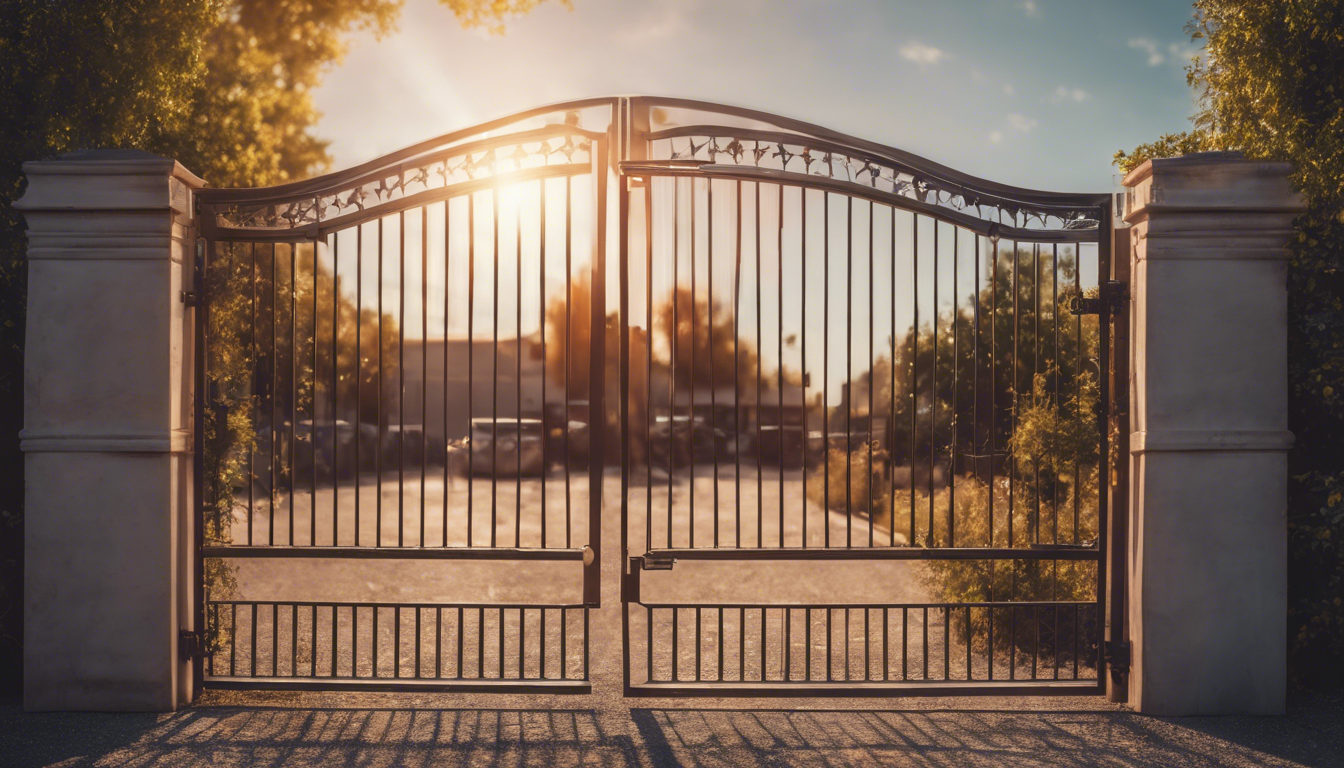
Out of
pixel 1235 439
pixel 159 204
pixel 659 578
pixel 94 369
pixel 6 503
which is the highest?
pixel 159 204

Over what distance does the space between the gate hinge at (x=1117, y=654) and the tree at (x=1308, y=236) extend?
0.83 meters

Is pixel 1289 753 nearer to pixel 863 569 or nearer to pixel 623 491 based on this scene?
pixel 623 491

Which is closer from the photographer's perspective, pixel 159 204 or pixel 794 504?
pixel 159 204

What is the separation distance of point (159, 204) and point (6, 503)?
182 centimetres

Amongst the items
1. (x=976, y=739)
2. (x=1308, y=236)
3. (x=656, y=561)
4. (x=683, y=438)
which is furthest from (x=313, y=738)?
(x=683, y=438)

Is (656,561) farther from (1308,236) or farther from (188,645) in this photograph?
(1308,236)

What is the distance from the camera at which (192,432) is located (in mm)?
4852

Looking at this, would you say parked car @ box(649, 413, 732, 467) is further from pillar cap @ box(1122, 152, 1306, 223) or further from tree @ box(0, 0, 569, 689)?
tree @ box(0, 0, 569, 689)

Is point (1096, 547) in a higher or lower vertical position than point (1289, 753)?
higher

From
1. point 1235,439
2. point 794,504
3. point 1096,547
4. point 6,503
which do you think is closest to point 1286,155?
point 1235,439

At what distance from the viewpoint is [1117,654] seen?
4781 mm

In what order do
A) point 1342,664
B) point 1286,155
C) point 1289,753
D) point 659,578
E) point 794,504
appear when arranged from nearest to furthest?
point 1289,753 → point 1286,155 → point 1342,664 → point 659,578 → point 794,504

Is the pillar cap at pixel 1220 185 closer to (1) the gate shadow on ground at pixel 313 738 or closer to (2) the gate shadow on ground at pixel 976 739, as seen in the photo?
(2) the gate shadow on ground at pixel 976 739

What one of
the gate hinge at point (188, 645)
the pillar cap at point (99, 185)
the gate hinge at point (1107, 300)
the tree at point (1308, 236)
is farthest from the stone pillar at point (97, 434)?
the tree at point (1308, 236)
